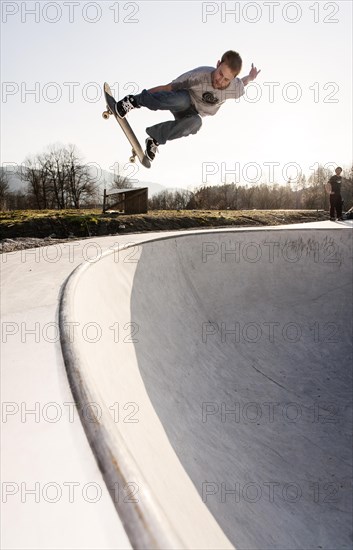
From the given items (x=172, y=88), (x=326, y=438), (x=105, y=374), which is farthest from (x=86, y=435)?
(x=172, y=88)

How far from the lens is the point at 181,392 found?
3.17m

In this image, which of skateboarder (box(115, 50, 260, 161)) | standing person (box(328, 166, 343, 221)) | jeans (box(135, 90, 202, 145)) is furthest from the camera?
standing person (box(328, 166, 343, 221))

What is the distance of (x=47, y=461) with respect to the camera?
46.5 inches

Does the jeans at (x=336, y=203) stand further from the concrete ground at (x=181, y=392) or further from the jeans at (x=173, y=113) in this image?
the jeans at (x=173, y=113)

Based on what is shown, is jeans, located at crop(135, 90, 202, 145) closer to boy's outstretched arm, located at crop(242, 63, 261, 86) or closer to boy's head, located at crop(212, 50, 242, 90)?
boy's head, located at crop(212, 50, 242, 90)

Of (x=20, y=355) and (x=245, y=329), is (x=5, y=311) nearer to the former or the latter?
(x=20, y=355)

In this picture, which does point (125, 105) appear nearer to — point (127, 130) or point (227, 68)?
point (127, 130)

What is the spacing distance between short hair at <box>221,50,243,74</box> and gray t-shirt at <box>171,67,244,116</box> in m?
0.25

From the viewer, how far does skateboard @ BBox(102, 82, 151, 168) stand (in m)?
5.30

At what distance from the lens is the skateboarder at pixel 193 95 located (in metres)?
4.31

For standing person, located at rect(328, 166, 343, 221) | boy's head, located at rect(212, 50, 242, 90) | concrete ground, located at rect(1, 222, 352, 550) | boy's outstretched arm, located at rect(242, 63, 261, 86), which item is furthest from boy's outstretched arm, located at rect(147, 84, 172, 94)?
standing person, located at rect(328, 166, 343, 221)

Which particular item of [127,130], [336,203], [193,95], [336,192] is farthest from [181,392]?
[336,203]

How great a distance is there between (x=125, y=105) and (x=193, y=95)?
3.06ft

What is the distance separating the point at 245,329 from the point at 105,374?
165 inches
